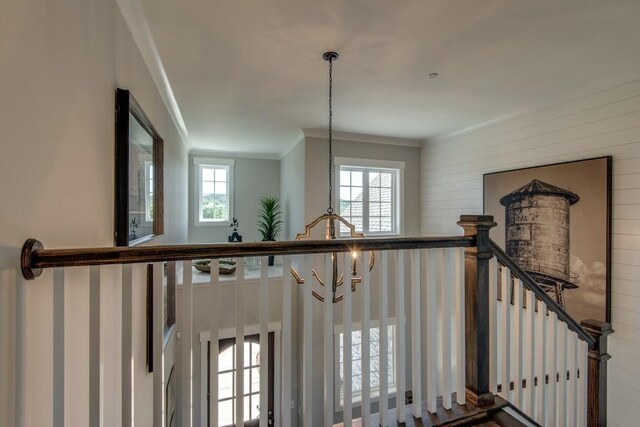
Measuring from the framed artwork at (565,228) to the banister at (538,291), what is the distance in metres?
0.90

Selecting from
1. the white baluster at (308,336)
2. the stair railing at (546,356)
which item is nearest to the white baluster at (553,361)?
the stair railing at (546,356)

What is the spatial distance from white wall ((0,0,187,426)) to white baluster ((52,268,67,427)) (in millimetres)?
58

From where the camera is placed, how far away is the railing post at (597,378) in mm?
2117

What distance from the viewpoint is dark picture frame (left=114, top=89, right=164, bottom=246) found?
1.59 m

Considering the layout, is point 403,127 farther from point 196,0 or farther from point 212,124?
point 196,0

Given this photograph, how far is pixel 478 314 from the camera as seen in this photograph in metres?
1.65

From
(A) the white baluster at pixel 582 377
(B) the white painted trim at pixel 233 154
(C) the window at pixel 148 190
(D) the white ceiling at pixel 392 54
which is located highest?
(D) the white ceiling at pixel 392 54

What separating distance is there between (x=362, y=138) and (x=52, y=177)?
4.14 m

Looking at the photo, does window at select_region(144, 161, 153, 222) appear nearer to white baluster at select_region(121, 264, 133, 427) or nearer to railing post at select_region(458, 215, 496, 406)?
white baluster at select_region(121, 264, 133, 427)

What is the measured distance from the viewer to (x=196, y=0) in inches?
68.8

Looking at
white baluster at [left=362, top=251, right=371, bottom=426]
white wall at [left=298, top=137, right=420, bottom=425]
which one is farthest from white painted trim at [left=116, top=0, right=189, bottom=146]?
white wall at [left=298, top=137, right=420, bottom=425]

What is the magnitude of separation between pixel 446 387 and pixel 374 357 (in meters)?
3.34

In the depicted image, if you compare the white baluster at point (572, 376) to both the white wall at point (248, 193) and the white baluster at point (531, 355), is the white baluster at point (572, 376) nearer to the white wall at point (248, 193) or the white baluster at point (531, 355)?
the white baluster at point (531, 355)

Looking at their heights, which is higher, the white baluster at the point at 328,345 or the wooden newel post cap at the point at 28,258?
the wooden newel post cap at the point at 28,258
